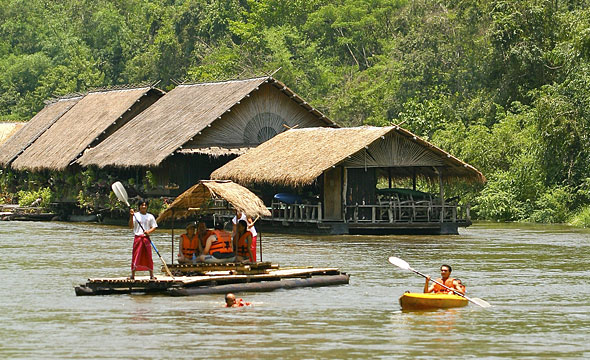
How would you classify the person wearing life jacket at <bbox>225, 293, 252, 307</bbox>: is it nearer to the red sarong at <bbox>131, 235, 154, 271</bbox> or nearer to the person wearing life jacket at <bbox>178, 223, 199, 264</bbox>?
the red sarong at <bbox>131, 235, 154, 271</bbox>

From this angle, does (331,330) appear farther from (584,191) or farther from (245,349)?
(584,191)

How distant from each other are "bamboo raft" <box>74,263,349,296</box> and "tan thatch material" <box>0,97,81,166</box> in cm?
3463

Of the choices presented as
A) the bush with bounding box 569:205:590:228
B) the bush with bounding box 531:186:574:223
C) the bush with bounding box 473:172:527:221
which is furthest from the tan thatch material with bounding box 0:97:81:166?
the bush with bounding box 569:205:590:228

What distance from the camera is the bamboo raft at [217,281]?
804 inches

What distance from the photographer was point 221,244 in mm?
22125

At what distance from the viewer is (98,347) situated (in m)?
15.9

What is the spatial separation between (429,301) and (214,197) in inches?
203

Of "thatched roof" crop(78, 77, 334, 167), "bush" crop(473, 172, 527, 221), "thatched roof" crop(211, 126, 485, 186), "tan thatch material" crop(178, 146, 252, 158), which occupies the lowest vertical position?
"bush" crop(473, 172, 527, 221)

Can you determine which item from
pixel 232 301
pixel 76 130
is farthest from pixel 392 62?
pixel 232 301

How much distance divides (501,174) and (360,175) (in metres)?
9.41

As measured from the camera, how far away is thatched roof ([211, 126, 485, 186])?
36.2 metres

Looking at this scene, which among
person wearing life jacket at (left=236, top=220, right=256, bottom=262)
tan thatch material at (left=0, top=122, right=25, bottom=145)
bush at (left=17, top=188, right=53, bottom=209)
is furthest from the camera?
tan thatch material at (left=0, top=122, right=25, bottom=145)

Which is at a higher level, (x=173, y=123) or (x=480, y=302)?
(x=173, y=123)

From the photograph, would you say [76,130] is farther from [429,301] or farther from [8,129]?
[429,301]
